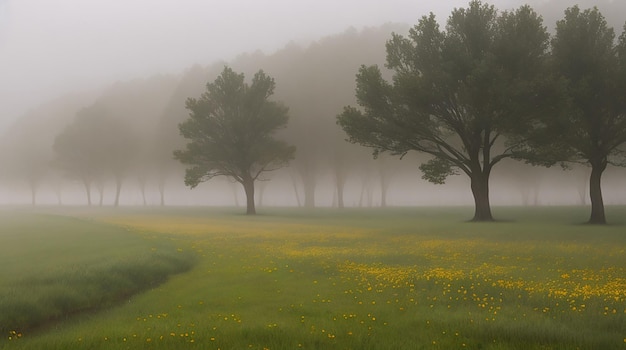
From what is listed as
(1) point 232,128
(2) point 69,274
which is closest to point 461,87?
(1) point 232,128

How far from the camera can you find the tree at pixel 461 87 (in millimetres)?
43719

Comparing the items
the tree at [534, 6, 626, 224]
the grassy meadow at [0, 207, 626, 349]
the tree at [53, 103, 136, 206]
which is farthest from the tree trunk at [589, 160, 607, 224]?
the tree at [53, 103, 136, 206]

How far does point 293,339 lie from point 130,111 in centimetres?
12243

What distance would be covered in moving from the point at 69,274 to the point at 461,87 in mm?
37778

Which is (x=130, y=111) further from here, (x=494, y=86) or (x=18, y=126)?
(x=494, y=86)

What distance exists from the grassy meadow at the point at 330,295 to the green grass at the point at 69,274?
0.08 meters

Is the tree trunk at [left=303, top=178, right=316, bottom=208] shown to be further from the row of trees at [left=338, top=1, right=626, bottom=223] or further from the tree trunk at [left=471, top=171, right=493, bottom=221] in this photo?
the tree trunk at [left=471, top=171, right=493, bottom=221]

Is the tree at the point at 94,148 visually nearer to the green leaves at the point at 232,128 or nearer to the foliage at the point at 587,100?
the green leaves at the point at 232,128

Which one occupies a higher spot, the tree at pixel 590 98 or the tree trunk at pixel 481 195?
the tree at pixel 590 98

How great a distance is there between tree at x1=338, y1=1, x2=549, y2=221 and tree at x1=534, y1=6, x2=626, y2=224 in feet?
7.58

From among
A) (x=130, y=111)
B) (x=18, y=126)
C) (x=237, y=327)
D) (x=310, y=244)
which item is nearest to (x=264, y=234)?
(x=310, y=244)

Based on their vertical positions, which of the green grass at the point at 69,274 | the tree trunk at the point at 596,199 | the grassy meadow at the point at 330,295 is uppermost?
the tree trunk at the point at 596,199

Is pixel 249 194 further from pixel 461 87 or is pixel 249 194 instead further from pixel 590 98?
pixel 590 98

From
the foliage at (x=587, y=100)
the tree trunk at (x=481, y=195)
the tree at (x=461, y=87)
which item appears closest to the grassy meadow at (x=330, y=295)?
the foliage at (x=587, y=100)
